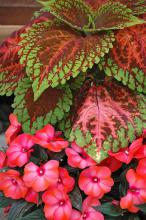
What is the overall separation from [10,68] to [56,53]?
237 mm

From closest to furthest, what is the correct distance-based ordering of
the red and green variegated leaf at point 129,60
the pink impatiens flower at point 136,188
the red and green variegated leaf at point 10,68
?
the pink impatiens flower at point 136,188
the red and green variegated leaf at point 129,60
the red and green variegated leaf at point 10,68

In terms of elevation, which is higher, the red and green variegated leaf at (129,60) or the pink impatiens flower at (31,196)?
the red and green variegated leaf at (129,60)

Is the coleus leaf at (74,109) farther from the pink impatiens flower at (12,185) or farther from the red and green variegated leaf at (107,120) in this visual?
the pink impatiens flower at (12,185)

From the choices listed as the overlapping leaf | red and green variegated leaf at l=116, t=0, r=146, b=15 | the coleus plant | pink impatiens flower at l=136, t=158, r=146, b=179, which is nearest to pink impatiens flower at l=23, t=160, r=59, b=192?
the coleus plant

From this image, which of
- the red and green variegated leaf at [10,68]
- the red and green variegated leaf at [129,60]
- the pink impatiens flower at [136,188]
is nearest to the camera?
the pink impatiens flower at [136,188]

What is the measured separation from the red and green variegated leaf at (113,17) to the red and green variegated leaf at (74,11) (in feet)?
0.10

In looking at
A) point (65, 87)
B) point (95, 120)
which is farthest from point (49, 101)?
point (95, 120)

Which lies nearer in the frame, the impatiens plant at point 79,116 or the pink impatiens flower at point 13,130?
the impatiens plant at point 79,116

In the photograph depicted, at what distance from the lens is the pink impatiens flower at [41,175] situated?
1.35m

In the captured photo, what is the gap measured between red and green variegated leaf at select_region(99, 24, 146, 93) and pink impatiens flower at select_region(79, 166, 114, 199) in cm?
26

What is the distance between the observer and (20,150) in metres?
1.43

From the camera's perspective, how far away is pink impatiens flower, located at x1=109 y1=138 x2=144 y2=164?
53.4 inches

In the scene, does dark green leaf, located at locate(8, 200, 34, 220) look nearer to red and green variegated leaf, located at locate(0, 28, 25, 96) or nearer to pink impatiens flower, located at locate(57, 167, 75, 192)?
pink impatiens flower, located at locate(57, 167, 75, 192)

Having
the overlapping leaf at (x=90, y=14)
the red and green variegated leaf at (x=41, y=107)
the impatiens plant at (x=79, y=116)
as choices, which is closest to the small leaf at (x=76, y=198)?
the impatiens plant at (x=79, y=116)
